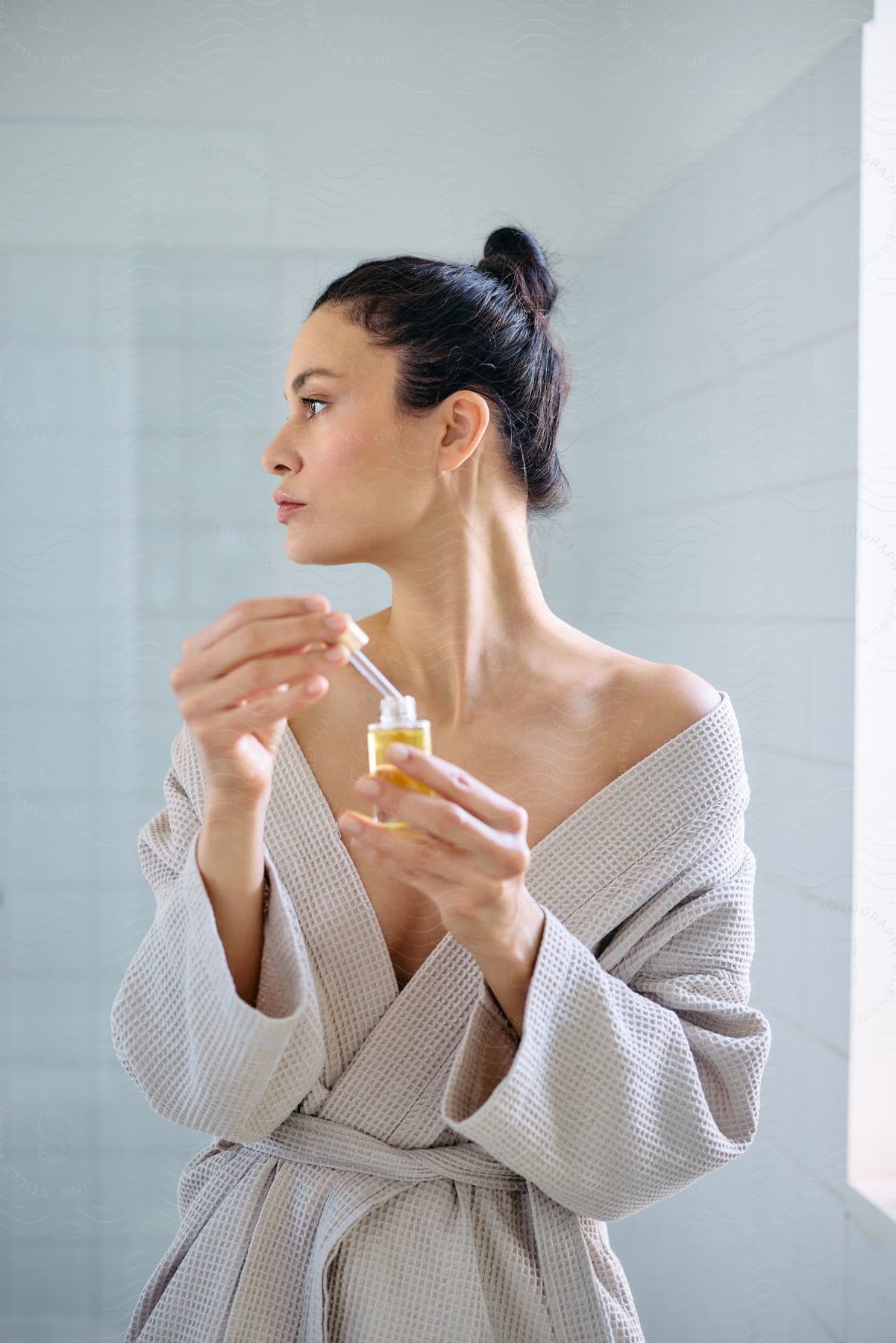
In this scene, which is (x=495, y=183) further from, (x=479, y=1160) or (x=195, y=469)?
(x=479, y=1160)

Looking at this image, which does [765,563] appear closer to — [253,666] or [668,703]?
[668,703]

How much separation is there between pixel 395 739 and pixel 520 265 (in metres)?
0.44

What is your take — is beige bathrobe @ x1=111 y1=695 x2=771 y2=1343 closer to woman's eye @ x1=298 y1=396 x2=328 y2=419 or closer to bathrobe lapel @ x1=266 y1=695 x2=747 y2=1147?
bathrobe lapel @ x1=266 y1=695 x2=747 y2=1147

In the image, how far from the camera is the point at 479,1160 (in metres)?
0.80

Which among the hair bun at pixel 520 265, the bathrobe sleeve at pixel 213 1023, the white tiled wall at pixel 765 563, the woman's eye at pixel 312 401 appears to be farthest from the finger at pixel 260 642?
the white tiled wall at pixel 765 563

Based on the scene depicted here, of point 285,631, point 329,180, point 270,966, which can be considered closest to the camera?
point 285,631

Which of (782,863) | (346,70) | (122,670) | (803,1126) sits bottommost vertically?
(803,1126)

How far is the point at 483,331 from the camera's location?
858 millimetres

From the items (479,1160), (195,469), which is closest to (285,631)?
(479,1160)

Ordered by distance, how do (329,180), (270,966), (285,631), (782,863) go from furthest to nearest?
(782,863), (329,180), (270,966), (285,631)

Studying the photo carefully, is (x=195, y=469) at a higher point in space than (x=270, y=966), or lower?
higher

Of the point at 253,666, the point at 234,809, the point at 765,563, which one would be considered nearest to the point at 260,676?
the point at 253,666

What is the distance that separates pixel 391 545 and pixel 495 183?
466 millimetres

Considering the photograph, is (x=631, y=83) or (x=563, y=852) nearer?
(x=563, y=852)
